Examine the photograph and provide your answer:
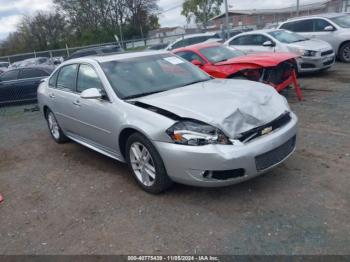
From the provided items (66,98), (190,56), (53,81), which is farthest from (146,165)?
(190,56)

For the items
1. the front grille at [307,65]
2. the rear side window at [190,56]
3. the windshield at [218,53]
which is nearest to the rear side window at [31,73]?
the rear side window at [190,56]

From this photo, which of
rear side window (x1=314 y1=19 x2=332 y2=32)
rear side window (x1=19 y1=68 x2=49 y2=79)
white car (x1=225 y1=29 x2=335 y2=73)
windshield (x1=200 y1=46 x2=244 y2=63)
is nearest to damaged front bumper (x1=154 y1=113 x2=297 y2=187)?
windshield (x1=200 y1=46 x2=244 y2=63)

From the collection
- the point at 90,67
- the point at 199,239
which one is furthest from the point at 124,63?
the point at 199,239

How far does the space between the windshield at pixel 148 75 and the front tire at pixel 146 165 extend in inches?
26.0

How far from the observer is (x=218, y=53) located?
8.66 metres

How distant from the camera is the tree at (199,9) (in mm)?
57969

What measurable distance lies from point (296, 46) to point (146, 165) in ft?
24.6

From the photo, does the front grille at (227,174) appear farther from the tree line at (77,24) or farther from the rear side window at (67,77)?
the tree line at (77,24)

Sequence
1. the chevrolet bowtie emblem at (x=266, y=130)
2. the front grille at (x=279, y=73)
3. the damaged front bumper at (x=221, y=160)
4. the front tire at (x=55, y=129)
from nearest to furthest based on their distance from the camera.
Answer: the damaged front bumper at (x=221, y=160) → the chevrolet bowtie emblem at (x=266, y=130) → the front tire at (x=55, y=129) → the front grille at (x=279, y=73)

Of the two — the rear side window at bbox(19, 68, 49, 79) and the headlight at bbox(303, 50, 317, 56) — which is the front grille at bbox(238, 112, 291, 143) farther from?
the rear side window at bbox(19, 68, 49, 79)

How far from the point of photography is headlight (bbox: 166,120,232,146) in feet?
10.8

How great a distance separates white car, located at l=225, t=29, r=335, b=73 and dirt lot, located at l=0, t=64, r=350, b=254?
4.78 metres

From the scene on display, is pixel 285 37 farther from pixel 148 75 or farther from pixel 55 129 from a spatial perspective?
pixel 55 129

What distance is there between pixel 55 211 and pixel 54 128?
2.77 meters
